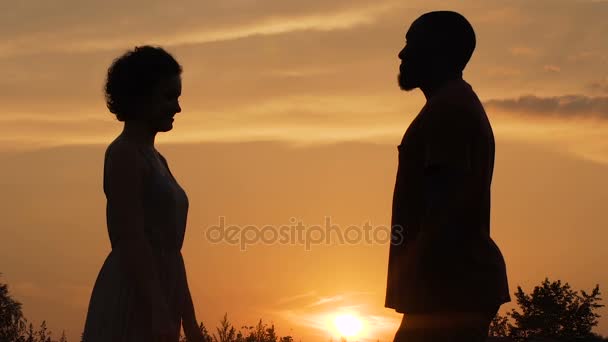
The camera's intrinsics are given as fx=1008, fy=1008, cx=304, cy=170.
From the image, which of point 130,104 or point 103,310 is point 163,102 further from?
point 103,310

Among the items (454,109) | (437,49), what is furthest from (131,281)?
(437,49)

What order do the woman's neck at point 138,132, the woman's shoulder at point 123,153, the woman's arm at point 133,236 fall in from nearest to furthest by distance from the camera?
the woman's arm at point 133,236 < the woman's shoulder at point 123,153 < the woman's neck at point 138,132

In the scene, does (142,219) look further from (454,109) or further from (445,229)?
(454,109)

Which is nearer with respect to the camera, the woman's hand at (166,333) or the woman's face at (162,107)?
the woman's hand at (166,333)

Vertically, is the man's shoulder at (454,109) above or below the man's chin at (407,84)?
below

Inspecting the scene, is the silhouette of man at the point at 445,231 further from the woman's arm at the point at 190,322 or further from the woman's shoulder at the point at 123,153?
the woman's shoulder at the point at 123,153

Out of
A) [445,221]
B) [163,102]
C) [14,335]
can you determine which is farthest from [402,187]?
[14,335]

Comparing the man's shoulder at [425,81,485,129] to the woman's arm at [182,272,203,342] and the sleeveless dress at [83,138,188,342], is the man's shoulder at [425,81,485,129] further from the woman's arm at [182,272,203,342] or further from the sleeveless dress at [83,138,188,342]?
the woman's arm at [182,272,203,342]

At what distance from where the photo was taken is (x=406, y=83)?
20.0 feet

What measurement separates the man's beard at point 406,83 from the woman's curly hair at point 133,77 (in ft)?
4.59

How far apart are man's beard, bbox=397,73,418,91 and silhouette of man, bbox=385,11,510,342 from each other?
24 centimetres

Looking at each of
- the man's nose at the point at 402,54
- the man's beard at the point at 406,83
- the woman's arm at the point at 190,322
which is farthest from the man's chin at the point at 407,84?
the woman's arm at the point at 190,322

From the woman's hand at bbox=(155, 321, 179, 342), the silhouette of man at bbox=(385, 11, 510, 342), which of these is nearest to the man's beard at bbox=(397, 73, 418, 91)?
the silhouette of man at bbox=(385, 11, 510, 342)

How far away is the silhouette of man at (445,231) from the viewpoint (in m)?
5.61
